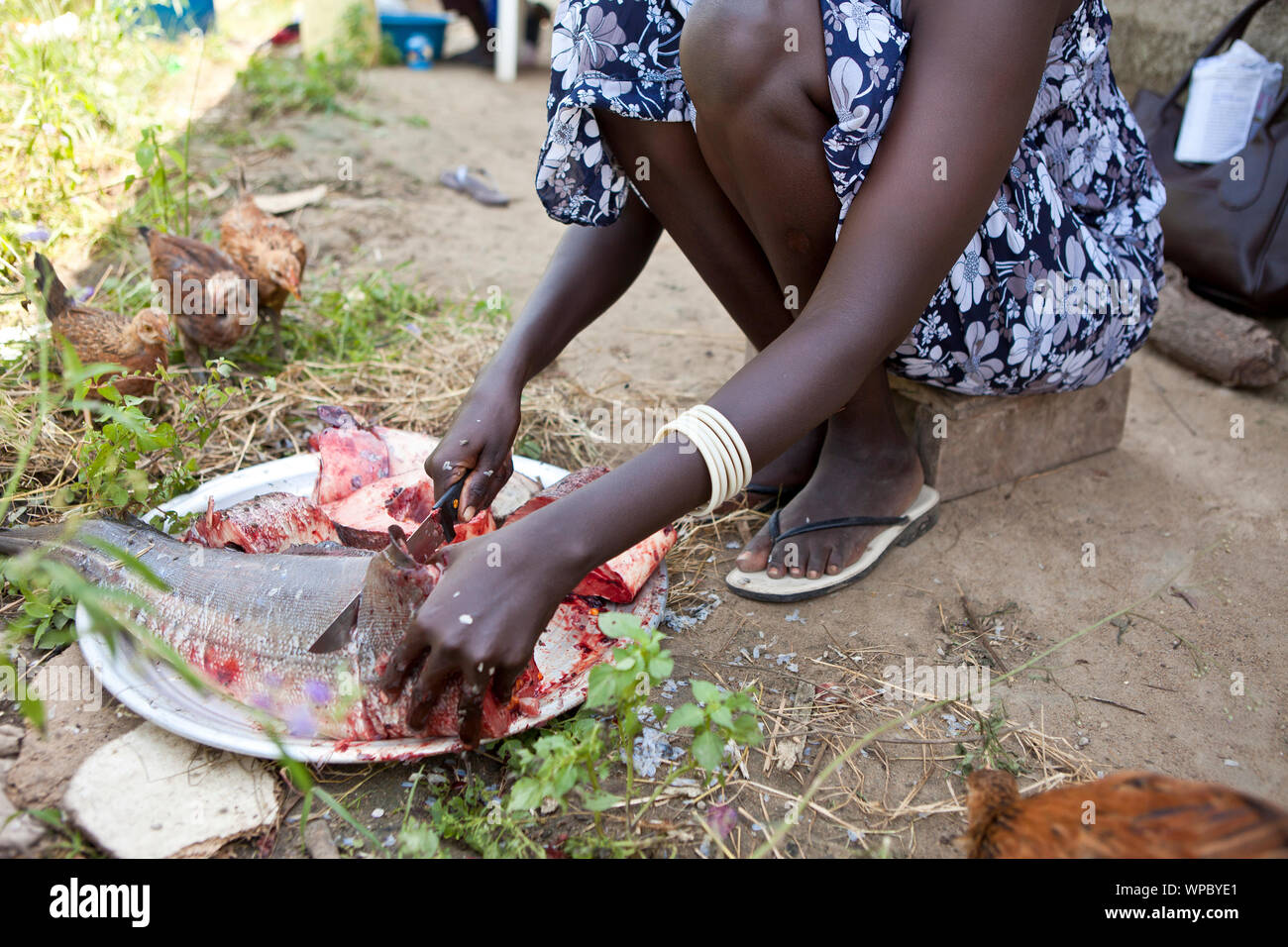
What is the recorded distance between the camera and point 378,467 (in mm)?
2254

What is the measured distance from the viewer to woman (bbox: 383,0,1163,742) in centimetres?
145

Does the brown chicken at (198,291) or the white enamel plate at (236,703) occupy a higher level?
the brown chicken at (198,291)

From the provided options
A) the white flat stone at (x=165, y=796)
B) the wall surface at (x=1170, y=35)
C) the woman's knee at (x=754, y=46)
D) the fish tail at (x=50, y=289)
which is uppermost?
the wall surface at (x=1170, y=35)

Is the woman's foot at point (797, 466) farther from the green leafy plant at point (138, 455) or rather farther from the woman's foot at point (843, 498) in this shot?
the green leafy plant at point (138, 455)

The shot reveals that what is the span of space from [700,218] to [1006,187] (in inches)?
26.1

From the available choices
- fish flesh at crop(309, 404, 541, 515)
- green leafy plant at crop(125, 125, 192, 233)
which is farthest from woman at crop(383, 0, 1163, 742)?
green leafy plant at crop(125, 125, 192, 233)

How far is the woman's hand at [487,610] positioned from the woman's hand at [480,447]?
20.5 inches

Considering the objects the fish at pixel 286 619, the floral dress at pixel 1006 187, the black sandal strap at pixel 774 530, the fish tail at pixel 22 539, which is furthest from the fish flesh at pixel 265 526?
the black sandal strap at pixel 774 530

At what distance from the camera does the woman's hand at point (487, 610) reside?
4.32ft

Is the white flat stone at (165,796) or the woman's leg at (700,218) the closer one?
the white flat stone at (165,796)

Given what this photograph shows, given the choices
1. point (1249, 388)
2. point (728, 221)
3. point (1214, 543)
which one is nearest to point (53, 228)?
point (728, 221)

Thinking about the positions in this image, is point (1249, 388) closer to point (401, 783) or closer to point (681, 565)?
point (681, 565)

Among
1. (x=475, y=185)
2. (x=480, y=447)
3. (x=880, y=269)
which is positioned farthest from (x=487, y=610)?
(x=475, y=185)

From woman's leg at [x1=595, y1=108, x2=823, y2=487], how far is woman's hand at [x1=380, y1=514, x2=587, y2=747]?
1.01m
